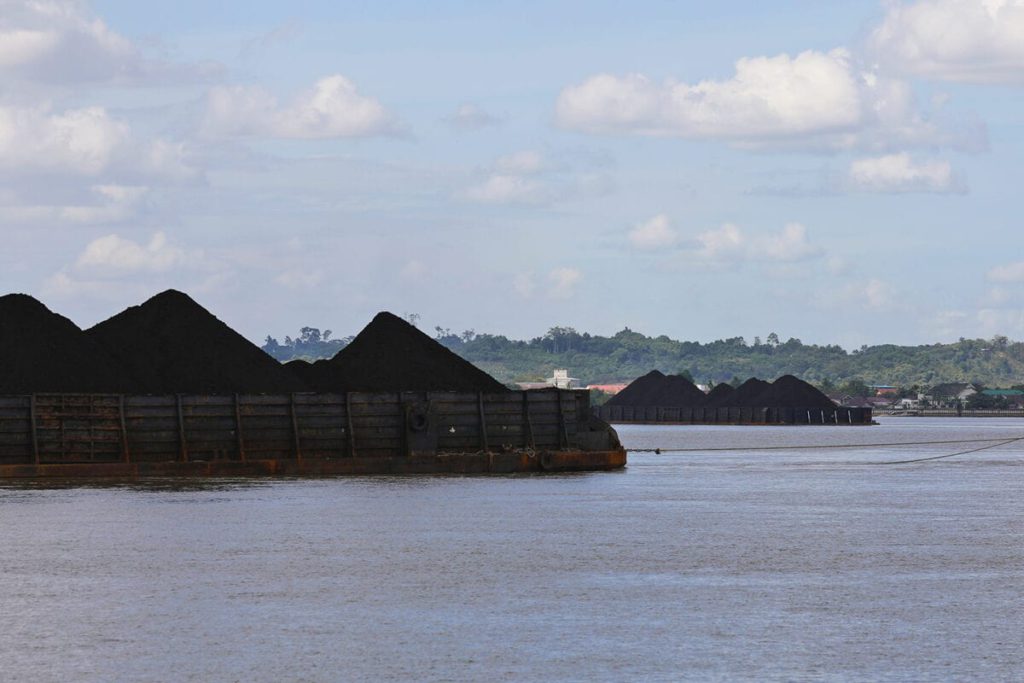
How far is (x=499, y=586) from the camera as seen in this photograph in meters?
31.6

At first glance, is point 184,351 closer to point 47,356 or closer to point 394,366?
point 47,356

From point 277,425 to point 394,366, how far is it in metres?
11.6

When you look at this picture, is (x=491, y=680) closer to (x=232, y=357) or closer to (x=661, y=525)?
(x=661, y=525)

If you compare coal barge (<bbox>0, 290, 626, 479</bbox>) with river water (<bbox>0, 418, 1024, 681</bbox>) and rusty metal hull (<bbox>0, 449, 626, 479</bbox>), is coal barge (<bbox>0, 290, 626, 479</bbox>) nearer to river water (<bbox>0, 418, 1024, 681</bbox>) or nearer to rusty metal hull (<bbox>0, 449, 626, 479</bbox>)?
rusty metal hull (<bbox>0, 449, 626, 479</bbox>)

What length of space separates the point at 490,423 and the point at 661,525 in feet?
82.0

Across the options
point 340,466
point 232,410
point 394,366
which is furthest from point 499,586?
point 394,366

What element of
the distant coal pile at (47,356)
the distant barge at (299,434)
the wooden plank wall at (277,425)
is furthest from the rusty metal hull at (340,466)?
the distant coal pile at (47,356)

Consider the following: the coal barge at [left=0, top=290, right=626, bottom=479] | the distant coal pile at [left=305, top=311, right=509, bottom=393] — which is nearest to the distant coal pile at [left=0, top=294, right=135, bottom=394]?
the coal barge at [left=0, top=290, right=626, bottom=479]

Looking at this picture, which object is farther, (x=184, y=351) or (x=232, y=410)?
(x=184, y=351)

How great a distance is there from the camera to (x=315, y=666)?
22719mm

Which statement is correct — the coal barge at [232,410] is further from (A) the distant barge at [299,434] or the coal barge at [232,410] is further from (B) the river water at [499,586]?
(B) the river water at [499,586]

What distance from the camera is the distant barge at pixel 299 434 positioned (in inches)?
2420

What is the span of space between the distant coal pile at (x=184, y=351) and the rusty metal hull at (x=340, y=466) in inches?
236

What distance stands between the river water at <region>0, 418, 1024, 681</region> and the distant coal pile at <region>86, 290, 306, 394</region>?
12.2 m
